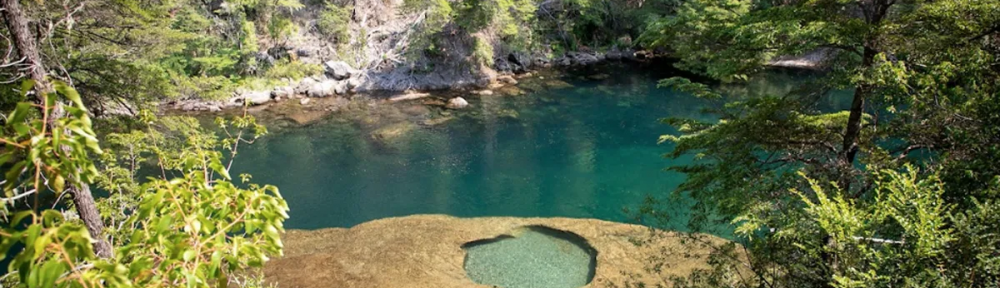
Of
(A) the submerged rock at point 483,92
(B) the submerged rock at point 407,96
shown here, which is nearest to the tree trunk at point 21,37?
(B) the submerged rock at point 407,96

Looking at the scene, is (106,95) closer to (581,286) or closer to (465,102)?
(581,286)

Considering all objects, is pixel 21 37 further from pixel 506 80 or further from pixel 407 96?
pixel 506 80

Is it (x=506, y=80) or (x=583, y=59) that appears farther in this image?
(x=583, y=59)

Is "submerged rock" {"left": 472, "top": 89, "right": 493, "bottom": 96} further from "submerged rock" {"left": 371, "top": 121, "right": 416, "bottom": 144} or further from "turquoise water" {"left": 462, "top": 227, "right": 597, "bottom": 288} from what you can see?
"turquoise water" {"left": 462, "top": 227, "right": 597, "bottom": 288}

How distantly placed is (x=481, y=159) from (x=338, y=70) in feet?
42.2

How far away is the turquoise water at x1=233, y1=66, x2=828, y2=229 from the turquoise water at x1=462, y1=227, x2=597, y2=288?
2074mm

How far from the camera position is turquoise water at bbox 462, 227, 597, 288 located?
1180 centimetres

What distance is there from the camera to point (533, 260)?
12.7 meters

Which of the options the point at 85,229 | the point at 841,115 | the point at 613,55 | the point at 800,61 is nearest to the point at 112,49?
the point at 85,229

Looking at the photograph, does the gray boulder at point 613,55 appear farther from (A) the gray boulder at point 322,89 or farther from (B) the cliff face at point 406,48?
(A) the gray boulder at point 322,89

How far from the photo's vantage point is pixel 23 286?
7.22ft

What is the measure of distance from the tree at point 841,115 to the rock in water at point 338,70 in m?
22.2

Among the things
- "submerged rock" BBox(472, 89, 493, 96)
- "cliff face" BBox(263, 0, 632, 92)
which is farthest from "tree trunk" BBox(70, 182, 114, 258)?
"cliff face" BBox(263, 0, 632, 92)

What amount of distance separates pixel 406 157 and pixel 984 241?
1748cm
